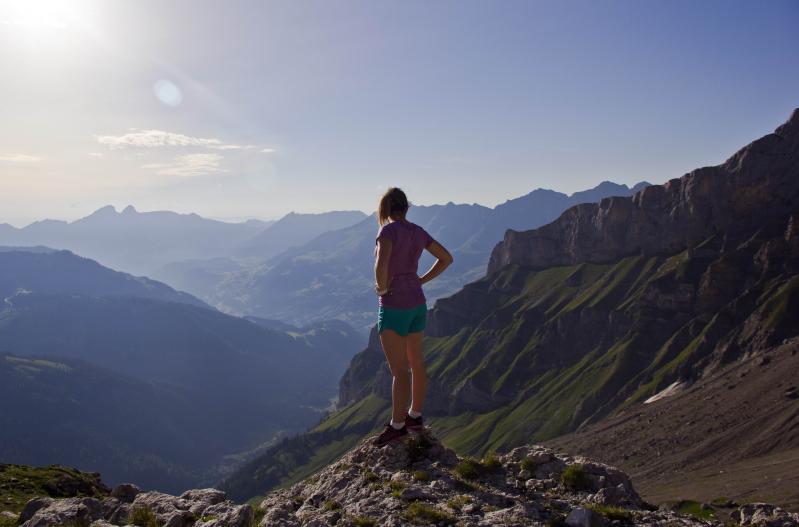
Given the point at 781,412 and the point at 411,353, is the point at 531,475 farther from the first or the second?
the point at 781,412

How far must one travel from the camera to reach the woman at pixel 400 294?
14.8 m

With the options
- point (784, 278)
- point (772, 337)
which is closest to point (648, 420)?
point (772, 337)

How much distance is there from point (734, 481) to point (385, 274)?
10982cm

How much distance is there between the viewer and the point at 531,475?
1568 centimetres

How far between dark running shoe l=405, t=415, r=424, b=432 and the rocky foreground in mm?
344

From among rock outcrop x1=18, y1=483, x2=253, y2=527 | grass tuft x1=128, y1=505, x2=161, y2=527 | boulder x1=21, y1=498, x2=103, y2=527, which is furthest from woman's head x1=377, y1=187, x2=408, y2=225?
boulder x1=21, y1=498, x2=103, y2=527

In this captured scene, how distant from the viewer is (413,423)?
16438 mm

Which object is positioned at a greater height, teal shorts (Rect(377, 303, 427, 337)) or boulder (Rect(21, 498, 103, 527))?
teal shorts (Rect(377, 303, 427, 337))

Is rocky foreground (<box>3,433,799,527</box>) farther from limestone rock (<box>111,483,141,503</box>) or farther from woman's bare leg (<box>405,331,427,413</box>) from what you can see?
limestone rock (<box>111,483,141,503</box>)

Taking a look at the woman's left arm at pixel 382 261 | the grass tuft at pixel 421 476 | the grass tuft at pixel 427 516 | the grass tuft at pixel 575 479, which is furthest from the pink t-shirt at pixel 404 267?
the grass tuft at pixel 575 479

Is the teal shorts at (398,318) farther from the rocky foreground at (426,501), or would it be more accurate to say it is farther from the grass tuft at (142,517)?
the grass tuft at (142,517)

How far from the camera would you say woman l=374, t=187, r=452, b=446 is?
48.7 feet

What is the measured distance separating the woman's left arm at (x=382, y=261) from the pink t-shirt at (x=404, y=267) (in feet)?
1.06

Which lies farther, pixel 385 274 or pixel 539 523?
pixel 385 274
